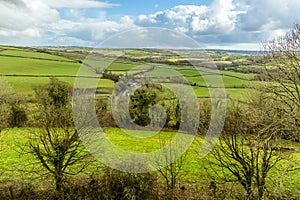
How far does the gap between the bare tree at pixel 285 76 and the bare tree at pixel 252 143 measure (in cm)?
75

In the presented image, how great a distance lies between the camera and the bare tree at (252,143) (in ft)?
40.7

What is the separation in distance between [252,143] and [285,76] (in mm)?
4605

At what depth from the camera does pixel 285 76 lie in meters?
14.9

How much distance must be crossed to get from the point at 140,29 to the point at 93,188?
349 inches

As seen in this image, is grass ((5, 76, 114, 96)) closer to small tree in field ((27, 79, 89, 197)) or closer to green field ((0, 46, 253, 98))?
green field ((0, 46, 253, 98))

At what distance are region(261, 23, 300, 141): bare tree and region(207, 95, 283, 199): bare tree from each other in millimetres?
754

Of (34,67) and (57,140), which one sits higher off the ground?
(34,67)

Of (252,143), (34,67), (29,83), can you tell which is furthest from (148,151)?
(34,67)

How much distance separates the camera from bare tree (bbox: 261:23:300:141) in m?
14.6

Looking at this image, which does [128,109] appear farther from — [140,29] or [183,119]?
[140,29]

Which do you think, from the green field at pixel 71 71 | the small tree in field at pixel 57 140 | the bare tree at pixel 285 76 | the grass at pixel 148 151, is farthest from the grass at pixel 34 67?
the bare tree at pixel 285 76

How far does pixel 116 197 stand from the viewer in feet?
46.5

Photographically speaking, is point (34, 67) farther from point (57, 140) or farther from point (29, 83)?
point (57, 140)

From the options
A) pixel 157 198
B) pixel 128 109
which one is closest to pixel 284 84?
pixel 157 198
